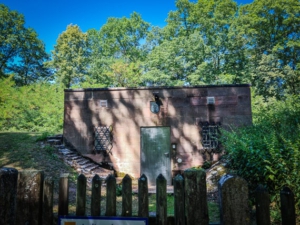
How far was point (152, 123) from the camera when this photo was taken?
9414 millimetres

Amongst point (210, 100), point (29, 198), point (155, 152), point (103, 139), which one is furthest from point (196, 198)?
point (103, 139)

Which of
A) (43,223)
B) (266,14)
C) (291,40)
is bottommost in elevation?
(43,223)

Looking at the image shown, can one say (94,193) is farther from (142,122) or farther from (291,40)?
(291,40)

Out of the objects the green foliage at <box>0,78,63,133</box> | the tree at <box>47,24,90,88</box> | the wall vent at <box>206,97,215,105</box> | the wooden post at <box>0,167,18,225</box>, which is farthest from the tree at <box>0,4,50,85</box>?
the wooden post at <box>0,167,18,225</box>

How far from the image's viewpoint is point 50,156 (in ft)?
26.1

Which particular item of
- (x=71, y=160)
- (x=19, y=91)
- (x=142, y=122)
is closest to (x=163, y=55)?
(x=142, y=122)

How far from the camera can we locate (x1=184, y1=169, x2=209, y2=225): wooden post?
51.8 inches

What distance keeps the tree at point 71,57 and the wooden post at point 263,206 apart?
22733 mm

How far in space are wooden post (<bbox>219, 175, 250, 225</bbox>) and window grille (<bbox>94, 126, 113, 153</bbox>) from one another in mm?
8553

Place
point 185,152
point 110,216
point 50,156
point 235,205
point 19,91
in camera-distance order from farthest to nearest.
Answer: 1. point 19,91
2. point 185,152
3. point 50,156
4. point 110,216
5. point 235,205

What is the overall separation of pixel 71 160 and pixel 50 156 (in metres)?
0.81

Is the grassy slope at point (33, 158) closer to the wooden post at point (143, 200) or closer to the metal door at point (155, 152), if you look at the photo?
the metal door at point (155, 152)

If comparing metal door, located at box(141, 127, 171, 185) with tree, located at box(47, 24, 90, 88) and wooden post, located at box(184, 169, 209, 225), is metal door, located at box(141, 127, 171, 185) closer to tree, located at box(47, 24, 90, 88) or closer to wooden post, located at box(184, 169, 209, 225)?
wooden post, located at box(184, 169, 209, 225)

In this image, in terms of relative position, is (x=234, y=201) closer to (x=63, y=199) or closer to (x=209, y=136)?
→ (x=63, y=199)
